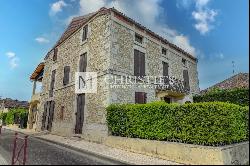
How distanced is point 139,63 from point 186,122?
7.36 meters

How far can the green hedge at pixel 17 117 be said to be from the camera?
27.5 m

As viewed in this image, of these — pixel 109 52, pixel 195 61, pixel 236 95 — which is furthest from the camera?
pixel 195 61

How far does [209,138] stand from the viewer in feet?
24.1

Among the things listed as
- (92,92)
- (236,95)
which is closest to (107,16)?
(92,92)

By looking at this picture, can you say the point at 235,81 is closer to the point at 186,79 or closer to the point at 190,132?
the point at 186,79

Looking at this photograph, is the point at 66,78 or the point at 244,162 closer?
the point at 244,162

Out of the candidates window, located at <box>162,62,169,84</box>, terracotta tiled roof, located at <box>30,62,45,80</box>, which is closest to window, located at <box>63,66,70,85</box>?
terracotta tiled roof, located at <box>30,62,45,80</box>

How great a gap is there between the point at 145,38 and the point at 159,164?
10.5 m

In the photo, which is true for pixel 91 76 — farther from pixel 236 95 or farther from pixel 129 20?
pixel 236 95

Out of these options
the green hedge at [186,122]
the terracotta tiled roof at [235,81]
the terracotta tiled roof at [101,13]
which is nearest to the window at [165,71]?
the terracotta tiled roof at [101,13]

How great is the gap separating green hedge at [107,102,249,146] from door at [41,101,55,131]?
8954 mm

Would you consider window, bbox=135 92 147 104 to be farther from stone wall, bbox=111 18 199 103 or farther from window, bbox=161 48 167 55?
window, bbox=161 48 167 55

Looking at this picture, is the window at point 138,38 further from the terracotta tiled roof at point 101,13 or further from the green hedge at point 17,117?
the green hedge at point 17,117

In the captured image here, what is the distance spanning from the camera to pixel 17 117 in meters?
30.7
